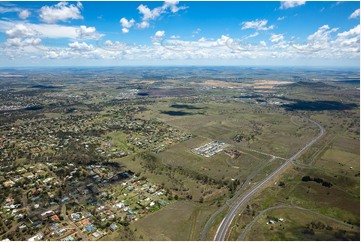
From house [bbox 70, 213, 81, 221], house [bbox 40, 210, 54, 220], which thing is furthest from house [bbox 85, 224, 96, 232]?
house [bbox 40, 210, 54, 220]

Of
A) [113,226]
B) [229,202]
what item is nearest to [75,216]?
[113,226]

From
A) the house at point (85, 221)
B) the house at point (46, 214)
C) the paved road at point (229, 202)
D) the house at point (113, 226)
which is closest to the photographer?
the house at point (113, 226)

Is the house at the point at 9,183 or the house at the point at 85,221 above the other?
the house at the point at 9,183

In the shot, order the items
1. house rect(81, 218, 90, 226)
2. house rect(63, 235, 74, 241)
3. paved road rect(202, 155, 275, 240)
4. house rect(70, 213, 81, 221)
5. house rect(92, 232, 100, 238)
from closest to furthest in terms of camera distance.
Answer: house rect(63, 235, 74, 241) → house rect(92, 232, 100, 238) → paved road rect(202, 155, 275, 240) → house rect(81, 218, 90, 226) → house rect(70, 213, 81, 221)

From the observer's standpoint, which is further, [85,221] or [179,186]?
[179,186]

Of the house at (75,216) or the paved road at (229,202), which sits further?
the house at (75,216)

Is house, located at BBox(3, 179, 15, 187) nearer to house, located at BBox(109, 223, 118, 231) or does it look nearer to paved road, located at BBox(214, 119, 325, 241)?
house, located at BBox(109, 223, 118, 231)

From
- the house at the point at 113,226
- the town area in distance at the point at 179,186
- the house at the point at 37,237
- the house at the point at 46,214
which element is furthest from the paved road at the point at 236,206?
the house at the point at 46,214

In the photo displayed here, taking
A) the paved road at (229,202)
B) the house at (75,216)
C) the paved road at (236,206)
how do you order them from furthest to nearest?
the house at (75,216) < the paved road at (229,202) < the paved road at (236,206)

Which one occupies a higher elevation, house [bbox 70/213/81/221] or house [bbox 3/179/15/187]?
house [bbox 3/179/15/187]

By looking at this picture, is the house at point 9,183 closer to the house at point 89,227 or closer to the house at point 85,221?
the house at point 85,221

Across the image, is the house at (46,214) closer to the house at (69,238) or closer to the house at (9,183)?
the house at (69,238)

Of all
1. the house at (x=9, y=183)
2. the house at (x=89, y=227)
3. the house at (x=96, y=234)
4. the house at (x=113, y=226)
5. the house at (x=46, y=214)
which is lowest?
the house at (x=96, y=234)

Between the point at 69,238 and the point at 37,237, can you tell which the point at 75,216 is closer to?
the point at 69,238
